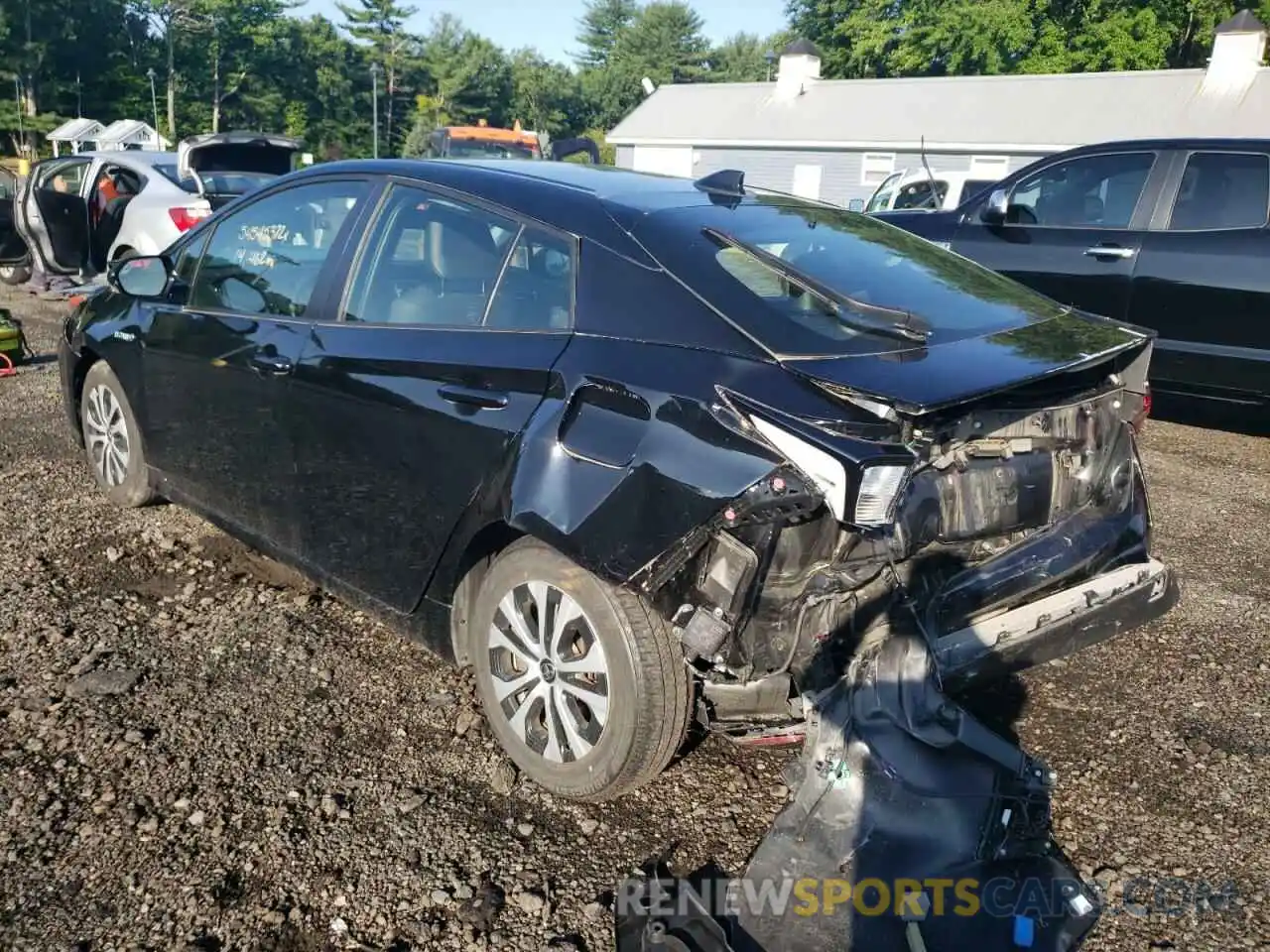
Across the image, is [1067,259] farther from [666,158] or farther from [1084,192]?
[666,158]

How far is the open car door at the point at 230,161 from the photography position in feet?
33.8

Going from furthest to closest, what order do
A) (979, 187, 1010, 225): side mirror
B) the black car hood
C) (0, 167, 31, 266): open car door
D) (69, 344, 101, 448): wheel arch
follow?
(0, 167, 31, 266): open car door < (979, 187, 1010, 225): side mirror < (69, 344, 101, 448): wheel arch < the black car hood

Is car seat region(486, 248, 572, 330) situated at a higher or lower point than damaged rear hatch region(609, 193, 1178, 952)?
higher

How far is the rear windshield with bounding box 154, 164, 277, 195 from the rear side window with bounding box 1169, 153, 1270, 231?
25.9 feet

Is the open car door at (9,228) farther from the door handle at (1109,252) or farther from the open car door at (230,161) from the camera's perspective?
the door handle at (1109,252)

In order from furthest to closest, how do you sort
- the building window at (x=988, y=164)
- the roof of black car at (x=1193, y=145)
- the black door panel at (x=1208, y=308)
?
the building window at (x=988, y=164)
the roof of black car at (x=1193, y=145)
the black door panel at (x=1208, y=308)

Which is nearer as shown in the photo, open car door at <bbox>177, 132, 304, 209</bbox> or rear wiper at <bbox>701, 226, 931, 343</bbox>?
rear wiper at <bbox>701, 226, 931, 343</bbox>

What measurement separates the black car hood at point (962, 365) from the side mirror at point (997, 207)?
15.5 ft

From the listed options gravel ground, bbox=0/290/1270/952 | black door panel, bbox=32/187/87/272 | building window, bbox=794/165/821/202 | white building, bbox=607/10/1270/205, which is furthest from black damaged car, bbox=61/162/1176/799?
building window, bbox=794/165/821/202

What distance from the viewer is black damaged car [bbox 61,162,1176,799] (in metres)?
2.44

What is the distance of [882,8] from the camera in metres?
44.1

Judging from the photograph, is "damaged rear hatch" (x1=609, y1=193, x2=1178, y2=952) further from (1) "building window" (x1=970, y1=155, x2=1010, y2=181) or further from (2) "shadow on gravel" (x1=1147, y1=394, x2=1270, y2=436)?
(1) "building window" (x1=970, y1=155, x2=1010, y2=181)

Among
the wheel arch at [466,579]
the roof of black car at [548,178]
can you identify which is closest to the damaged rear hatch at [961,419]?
the roof of black car at [548,178]

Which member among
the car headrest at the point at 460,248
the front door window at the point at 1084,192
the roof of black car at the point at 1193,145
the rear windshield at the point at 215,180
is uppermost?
the roof of black car at the point at 1193,145
